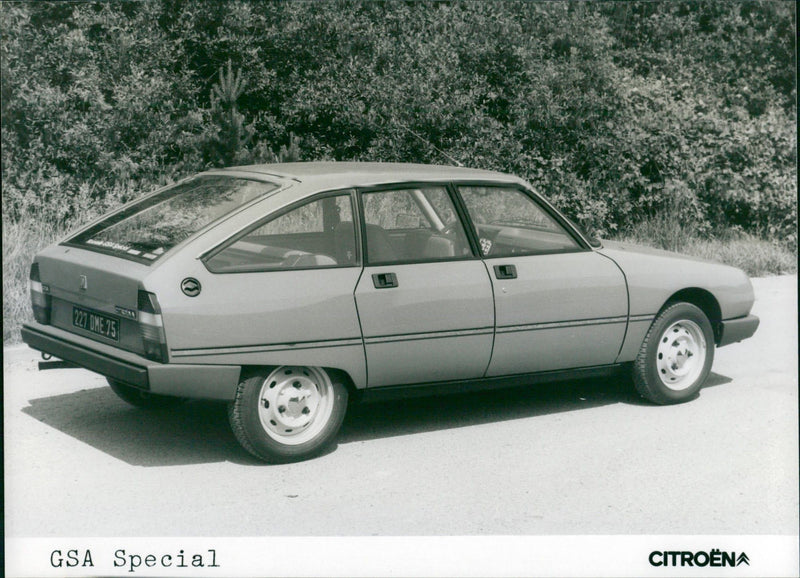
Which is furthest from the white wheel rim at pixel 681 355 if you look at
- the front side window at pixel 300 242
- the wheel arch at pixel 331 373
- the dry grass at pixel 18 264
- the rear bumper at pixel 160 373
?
the dry grass at pixel 18 264

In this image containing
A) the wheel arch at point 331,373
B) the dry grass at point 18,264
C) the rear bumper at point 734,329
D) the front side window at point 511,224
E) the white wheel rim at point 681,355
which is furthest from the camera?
the dry grass at point 18,264

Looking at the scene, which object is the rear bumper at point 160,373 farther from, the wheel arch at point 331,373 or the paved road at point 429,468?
the paved road at point 429,468

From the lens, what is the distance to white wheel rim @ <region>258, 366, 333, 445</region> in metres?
5.61

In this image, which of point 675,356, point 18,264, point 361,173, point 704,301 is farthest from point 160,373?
point 18,264

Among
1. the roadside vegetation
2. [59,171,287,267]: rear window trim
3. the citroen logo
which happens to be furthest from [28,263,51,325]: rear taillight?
the roadside vegetation

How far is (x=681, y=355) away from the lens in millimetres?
6973

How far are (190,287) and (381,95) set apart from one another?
510cm

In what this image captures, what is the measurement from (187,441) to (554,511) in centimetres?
213

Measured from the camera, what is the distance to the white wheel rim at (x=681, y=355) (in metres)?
6.87

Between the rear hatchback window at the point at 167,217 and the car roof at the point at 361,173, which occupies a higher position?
the car roof at the point at 361,173

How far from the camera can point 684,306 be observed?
6863mm

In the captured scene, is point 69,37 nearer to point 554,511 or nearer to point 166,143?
point 166,143

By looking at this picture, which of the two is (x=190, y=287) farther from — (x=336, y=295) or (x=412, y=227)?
(x=412, y=227)

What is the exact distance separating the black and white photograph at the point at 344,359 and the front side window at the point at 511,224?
0.07ft
